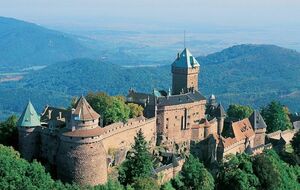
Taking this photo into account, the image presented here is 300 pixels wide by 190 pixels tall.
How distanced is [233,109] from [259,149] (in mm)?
13734

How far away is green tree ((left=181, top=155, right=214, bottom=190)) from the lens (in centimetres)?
6325

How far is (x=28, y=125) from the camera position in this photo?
61.8 meters

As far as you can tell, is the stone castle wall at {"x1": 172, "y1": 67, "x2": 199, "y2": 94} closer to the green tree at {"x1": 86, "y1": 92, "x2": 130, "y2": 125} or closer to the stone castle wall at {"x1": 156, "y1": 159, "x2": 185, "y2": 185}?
the green tree at {"x1": 86, "y1": 92, "x2": 130, "y2": 125}

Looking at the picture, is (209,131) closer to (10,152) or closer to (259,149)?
(259,149)

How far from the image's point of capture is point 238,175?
66.9 meters

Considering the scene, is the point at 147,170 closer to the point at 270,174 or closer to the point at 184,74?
the point at 270,174

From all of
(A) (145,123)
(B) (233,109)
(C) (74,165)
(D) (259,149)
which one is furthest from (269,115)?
(C) (74,165)

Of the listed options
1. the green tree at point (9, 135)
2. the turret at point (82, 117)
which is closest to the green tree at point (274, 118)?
the turret at point (82, 117)

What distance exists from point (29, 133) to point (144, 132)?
1569 centimetres

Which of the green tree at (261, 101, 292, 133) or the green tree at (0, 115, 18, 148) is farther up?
the green tree at (0, 115, 18, 148)

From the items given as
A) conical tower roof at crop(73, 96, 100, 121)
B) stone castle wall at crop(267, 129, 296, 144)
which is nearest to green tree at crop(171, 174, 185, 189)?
conical tower roof at crop(73, 96, 100, 121)

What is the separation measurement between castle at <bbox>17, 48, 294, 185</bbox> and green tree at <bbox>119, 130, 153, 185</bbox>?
7.17 ft

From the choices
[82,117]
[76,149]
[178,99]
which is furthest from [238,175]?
[82,117]

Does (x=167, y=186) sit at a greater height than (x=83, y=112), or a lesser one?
lesser
